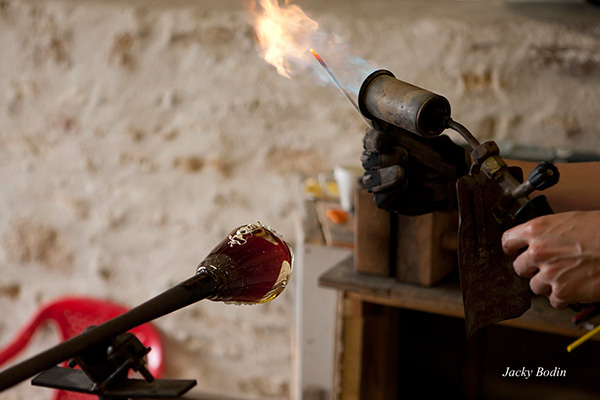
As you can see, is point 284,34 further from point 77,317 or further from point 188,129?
point 77,317

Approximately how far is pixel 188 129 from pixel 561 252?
5.08 ft

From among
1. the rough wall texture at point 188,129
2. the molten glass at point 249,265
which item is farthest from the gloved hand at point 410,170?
the rough wall texture at point 188,129

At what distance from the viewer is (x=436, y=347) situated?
1667 millimetres

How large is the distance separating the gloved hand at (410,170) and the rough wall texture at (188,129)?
97cm

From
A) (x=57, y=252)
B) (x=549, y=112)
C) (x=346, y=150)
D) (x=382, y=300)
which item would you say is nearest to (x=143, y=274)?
(x=57, y=252)

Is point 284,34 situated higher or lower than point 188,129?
lower

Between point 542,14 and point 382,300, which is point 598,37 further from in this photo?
point 382,300

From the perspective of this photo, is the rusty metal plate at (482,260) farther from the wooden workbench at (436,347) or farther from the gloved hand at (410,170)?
the wooden workbench at (436,347)

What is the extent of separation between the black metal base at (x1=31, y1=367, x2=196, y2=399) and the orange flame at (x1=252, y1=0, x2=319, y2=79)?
0.51m

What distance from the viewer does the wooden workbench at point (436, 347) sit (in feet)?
3.69

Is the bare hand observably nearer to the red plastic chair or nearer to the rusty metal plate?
the rusty metal plate

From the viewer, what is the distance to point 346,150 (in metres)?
1.90

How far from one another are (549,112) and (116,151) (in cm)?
151

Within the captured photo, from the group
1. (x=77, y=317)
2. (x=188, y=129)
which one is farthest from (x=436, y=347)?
(x=77, y=317)
